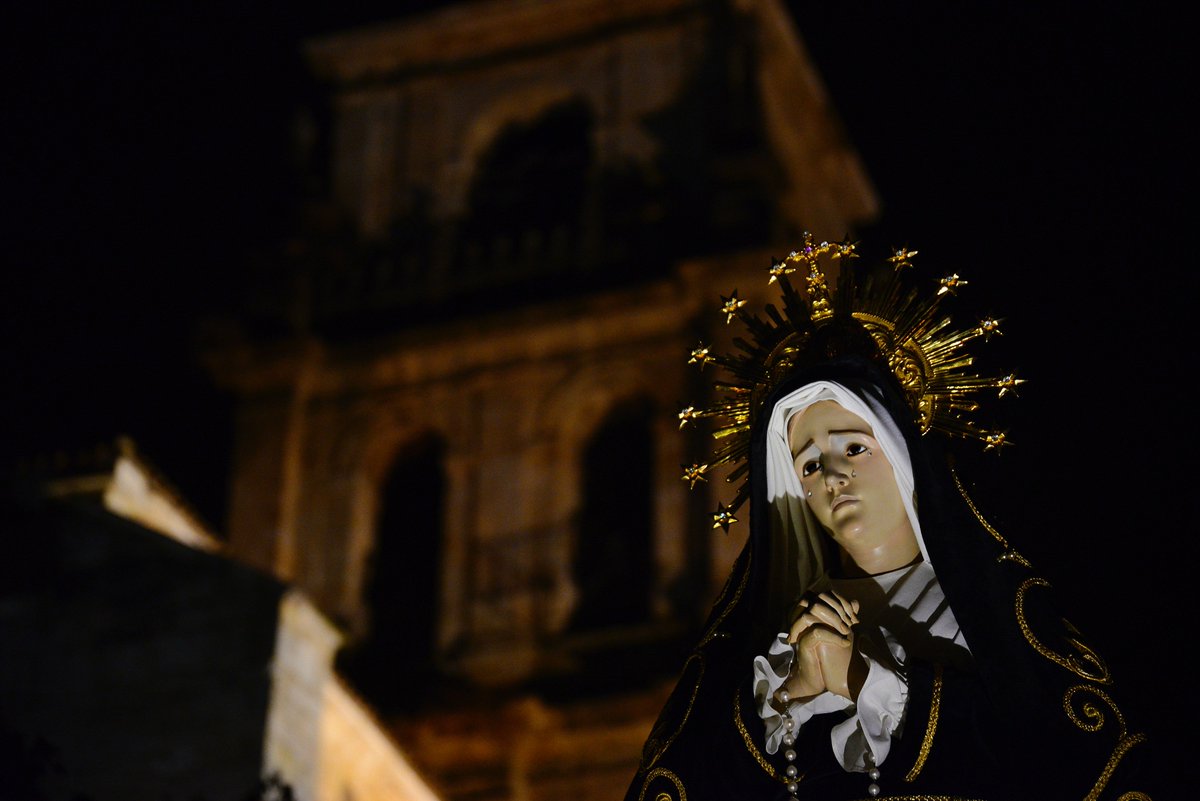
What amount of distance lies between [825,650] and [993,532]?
730mm

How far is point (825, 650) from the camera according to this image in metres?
8.98

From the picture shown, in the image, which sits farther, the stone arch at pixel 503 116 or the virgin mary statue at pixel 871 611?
the stone arch at pixel 503 116

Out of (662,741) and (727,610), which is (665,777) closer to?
(662,741)

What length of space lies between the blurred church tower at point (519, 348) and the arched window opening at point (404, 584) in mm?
43

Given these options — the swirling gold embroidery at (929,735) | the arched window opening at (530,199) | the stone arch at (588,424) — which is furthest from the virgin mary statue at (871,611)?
the arched window opening at (530,199)

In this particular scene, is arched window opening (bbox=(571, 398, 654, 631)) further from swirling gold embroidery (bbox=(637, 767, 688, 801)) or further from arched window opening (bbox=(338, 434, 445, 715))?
swirling gold embroidery (bbox=(637, 767, 688, 801))

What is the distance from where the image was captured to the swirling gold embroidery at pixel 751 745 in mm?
8977

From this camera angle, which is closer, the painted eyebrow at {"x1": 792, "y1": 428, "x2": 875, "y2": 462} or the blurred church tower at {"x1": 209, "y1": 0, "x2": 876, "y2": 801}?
the painted eyebrow at {"x1": 792, "y1": 428, "x2": 875, "y2": 462}

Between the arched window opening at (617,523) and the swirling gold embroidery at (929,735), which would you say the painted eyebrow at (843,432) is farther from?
the arched window opening at (617,523)

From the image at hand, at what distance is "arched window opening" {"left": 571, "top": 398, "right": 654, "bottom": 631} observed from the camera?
120ft

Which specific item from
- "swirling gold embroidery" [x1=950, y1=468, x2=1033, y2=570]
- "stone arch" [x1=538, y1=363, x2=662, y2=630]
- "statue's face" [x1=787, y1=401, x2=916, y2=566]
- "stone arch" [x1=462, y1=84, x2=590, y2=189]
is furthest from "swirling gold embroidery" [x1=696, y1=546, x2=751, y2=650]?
"stone arch" [x1=462, y1=84, x2=590, y2=189]

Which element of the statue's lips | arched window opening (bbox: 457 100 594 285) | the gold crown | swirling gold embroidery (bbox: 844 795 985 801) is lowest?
swirling gold embroidery (bbox: 844 795 985 801)

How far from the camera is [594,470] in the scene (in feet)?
127

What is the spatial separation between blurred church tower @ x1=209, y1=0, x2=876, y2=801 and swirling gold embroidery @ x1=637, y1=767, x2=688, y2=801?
24558mm
